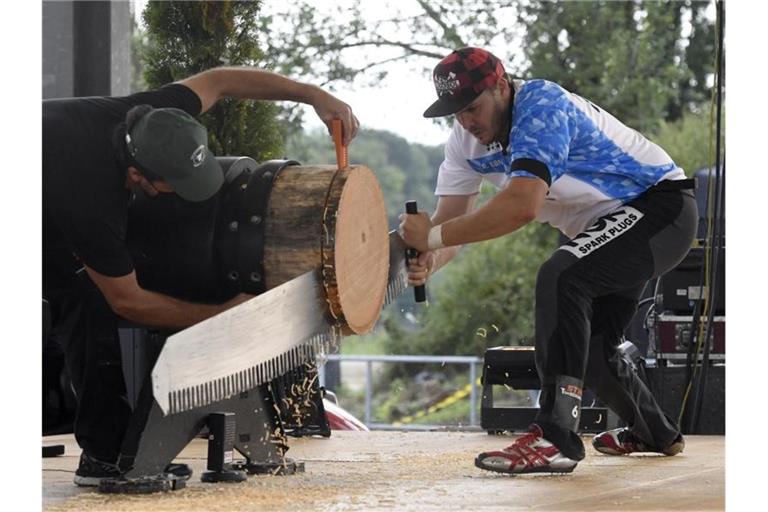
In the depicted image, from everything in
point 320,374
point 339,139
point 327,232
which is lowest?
point 320,374

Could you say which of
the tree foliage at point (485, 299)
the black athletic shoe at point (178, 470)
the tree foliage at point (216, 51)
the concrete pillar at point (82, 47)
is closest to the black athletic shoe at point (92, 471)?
the black athletic shoe at point (178, 470)

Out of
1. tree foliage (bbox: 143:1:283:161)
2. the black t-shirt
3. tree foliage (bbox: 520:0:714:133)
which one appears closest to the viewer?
the black t-shirt

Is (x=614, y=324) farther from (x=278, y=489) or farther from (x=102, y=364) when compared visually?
(x=102, y=364)

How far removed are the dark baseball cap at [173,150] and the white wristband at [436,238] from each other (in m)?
0.72

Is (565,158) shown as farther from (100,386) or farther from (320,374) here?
(320,374)

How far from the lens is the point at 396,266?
382cm

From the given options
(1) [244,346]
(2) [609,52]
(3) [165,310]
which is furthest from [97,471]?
(2) [609,52]

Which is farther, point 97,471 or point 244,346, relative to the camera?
point 97,471

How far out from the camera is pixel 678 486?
329 cm

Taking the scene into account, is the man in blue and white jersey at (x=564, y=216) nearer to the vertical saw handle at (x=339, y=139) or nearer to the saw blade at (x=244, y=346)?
the vertical saw handle at (x=339, y=139)

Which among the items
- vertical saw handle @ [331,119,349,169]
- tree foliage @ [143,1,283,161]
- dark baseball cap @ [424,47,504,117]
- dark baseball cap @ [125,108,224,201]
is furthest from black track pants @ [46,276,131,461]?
tree foliage @ [143,1,283,161]

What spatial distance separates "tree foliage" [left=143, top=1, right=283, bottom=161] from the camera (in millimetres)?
5355

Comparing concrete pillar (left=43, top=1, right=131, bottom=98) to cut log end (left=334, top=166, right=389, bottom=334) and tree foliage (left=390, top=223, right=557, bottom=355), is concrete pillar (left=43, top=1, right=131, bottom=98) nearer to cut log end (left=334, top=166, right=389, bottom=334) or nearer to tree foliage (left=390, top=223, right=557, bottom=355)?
cut log end (left=334, top=166, right=389, bottom=334)

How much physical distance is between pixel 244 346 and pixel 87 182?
1.92 feet
